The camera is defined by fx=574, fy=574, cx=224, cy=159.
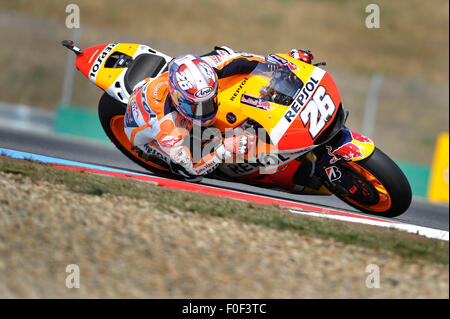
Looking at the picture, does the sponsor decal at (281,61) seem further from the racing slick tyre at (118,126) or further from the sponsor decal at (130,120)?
the racing slick tyre at (118,126)

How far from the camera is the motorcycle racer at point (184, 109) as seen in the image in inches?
186

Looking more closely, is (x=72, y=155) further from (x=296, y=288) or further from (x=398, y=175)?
(x=296, y=288)

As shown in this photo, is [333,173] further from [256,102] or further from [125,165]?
[125,165]

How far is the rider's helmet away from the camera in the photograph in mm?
4668

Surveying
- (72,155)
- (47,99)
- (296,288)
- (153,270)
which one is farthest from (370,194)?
(47,99)

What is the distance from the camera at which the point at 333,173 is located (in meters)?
5.09

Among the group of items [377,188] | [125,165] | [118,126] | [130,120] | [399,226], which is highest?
[118,126]

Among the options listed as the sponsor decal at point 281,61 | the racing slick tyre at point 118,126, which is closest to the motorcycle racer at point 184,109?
the sponsor decal at point 281,61

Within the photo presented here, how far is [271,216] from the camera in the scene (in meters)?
4.79

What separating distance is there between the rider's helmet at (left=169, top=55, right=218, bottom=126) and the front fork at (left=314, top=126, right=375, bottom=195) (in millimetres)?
1051

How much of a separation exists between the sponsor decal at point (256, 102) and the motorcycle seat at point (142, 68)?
1.40 m

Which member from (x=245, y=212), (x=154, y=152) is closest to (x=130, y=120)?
(x=154, y=152)

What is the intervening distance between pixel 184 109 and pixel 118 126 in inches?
60.6

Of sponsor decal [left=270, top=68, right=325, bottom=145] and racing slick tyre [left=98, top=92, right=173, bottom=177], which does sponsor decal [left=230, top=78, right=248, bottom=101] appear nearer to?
sponsor decal [left=270, top=68, right=325, bottom=145]
